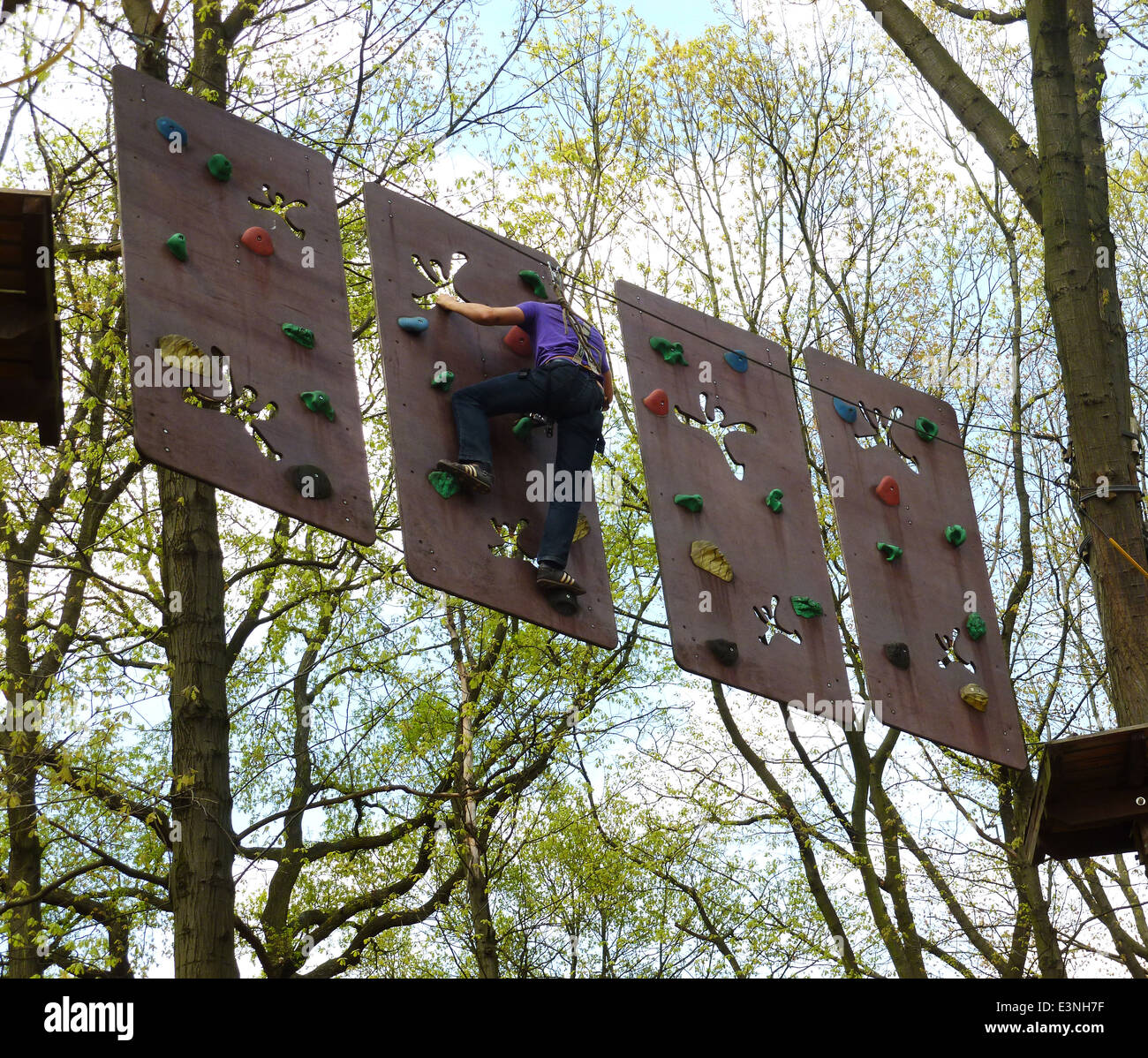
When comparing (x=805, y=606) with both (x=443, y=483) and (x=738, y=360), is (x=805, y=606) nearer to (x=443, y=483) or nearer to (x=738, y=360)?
(x=738, y=360)

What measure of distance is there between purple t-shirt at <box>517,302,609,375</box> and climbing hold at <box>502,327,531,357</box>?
3 centimetres

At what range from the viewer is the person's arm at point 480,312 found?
232 inches

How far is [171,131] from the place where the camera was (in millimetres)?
5504

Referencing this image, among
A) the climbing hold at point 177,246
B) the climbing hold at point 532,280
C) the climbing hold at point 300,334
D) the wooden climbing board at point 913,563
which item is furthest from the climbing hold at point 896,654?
the climbing hold at point 177,246

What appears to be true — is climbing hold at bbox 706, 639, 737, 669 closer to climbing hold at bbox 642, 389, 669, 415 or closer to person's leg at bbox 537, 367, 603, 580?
person's leg at bbox 537, 367, 603, 580

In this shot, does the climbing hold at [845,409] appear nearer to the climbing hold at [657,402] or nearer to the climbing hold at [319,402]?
the climbing hold at [657,402]

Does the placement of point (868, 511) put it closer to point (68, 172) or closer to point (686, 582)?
point (686, 582)

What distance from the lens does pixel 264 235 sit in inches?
222

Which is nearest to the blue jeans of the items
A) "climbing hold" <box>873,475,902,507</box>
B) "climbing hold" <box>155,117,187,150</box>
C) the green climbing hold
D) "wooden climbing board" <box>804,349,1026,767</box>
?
"climbing hold" <box>155,117,187,150</box>

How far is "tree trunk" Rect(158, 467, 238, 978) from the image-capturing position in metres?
7.82

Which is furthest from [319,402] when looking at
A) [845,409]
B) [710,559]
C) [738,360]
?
[845,409]

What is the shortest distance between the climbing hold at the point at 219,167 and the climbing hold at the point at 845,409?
3464 millimetres

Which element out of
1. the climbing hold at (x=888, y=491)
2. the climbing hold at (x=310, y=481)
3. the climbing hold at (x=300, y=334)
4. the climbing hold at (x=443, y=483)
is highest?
the climbing hold at (x=300, y=334)

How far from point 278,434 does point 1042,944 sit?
8.32 m
